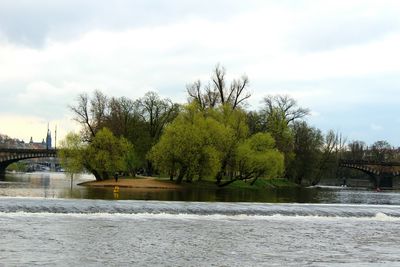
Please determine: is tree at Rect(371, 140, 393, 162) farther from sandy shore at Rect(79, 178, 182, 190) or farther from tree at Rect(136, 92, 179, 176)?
sandy shore at Rect(79, 178, 182, 190)

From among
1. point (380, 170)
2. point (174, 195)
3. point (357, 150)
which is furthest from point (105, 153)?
point (357, 150)

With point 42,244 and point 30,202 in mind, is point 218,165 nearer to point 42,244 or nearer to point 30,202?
point 30,202

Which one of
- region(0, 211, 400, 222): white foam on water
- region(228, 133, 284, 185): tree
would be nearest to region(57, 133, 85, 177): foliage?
region(228, 133, 284, 185): tree

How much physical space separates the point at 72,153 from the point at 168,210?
50.2 metres

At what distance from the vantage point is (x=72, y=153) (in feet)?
285

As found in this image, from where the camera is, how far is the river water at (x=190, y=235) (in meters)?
22.0

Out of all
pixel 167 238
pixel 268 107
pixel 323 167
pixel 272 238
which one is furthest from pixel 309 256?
pixel 323 167

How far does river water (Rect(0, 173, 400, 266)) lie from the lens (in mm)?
22031

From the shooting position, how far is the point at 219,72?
9856 centimetres

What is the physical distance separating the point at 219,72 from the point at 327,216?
2299 inches

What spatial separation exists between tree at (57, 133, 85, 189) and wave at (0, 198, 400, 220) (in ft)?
148

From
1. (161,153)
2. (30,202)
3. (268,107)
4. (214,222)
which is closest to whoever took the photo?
(214,222)

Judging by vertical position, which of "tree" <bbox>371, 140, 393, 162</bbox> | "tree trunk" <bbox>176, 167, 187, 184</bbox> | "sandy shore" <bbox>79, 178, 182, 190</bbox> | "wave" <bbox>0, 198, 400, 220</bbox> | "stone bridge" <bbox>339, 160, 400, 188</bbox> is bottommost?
"wave" <bbox>0, 198, 400, 220</bbox>

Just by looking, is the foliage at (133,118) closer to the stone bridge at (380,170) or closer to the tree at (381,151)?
the stone bridge at (380,170)
